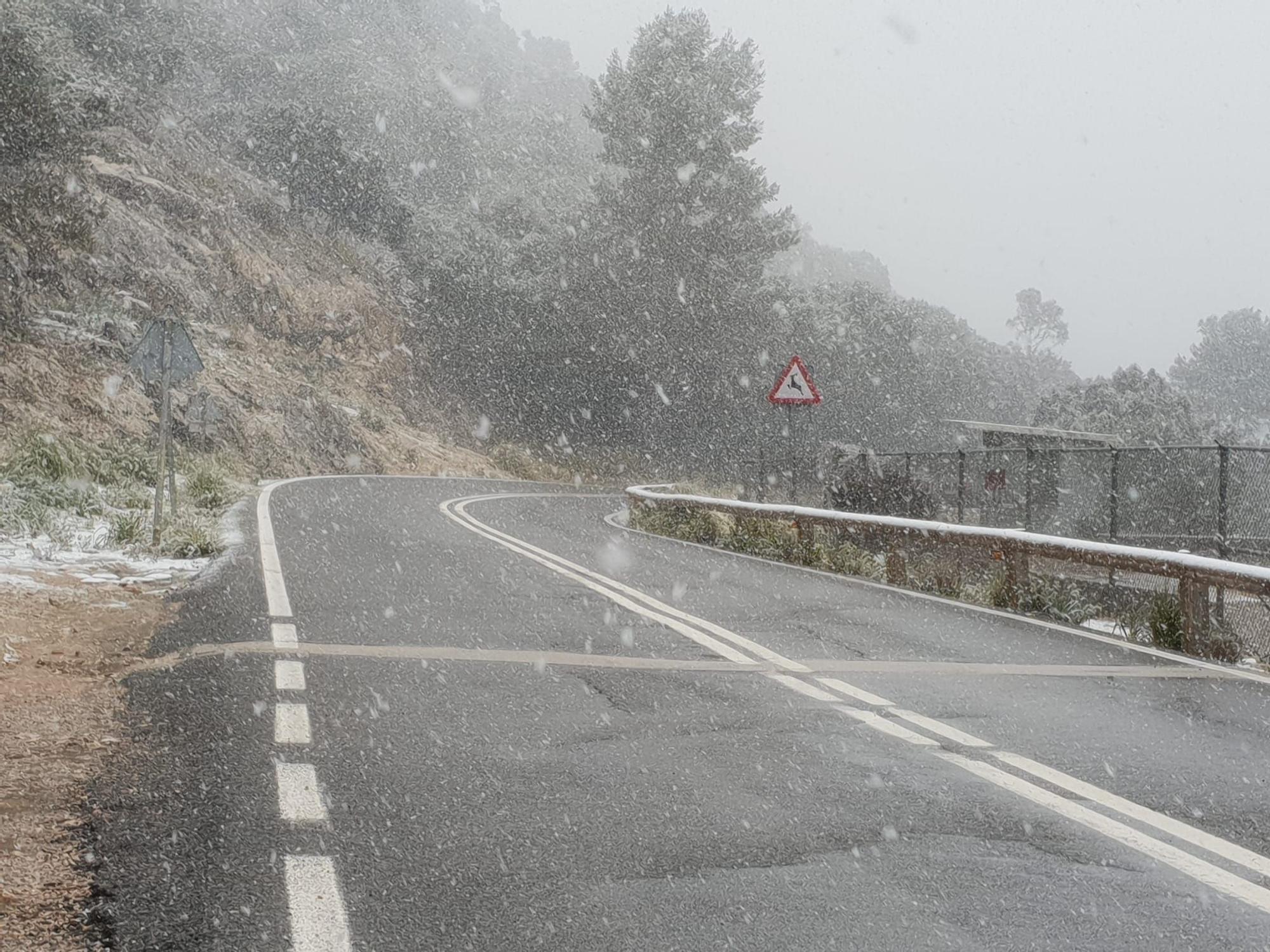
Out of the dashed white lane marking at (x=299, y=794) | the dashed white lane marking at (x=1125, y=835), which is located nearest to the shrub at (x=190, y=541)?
the dashed white lane marking at (x=299, y=794)

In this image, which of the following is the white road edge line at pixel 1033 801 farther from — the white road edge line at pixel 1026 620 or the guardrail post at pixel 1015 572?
the guardrail post at pixel 1015 572

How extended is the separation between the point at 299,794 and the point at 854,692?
3610 millimetres

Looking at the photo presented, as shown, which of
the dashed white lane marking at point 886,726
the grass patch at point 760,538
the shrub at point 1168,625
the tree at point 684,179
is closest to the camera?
the dashed white lane marking at point 886,726

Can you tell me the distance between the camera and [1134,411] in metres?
52.2

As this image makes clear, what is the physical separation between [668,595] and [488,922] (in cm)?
794

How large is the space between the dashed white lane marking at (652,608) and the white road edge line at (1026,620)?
117 inches

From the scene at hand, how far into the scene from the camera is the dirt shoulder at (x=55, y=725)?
3.52 meters

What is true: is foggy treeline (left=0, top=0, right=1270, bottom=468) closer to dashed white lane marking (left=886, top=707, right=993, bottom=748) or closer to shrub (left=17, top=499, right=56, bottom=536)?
shrub (left=17, top=499, right=56, bottom=536)

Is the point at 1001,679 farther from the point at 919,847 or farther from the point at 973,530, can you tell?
the point at 973,530

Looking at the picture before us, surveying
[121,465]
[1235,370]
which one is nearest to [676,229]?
[121,465]

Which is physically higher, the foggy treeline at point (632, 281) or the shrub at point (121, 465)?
the foggy treeline at point (632, 281)

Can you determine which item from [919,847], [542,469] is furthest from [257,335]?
[919,847]

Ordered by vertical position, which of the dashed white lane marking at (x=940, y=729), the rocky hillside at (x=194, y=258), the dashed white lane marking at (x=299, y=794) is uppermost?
the rocky hillside at (x=194, y=258)

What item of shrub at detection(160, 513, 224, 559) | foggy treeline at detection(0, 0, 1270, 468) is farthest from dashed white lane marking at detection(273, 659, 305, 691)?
foggy treeline at detection(0, 0, 1270, 468)
